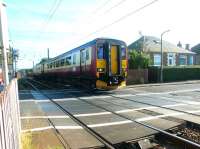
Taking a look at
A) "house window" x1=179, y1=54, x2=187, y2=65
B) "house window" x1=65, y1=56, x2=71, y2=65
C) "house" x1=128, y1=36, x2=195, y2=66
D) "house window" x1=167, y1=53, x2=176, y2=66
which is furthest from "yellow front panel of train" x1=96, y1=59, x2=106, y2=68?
"house window" x1=179, y1=54, x2=187, y2=65

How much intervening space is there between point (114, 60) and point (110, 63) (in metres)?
0.54

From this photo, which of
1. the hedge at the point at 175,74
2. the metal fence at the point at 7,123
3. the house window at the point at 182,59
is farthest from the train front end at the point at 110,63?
the house window at the point at 182,59

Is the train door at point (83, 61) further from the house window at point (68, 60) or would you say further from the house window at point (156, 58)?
the house window at point (156, 58)

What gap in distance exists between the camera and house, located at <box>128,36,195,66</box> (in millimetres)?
50094

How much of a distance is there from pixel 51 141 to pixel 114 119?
137 inches

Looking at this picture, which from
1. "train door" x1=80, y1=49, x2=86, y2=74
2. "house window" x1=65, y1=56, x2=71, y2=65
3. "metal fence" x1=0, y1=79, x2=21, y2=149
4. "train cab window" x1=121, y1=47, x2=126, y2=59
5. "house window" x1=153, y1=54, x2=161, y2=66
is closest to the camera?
"metal fence" x1=0, y1=79, x2=21, y2=149

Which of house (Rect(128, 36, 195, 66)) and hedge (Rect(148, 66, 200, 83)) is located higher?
house (Rect(128, 36, 195, 66))

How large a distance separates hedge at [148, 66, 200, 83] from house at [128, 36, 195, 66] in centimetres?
1075

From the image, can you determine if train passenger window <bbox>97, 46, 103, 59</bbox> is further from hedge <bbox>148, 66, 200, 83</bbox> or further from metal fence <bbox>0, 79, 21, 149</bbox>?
hedge <bbox>148, 66, 200, 83</bbox>

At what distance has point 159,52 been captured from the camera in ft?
168

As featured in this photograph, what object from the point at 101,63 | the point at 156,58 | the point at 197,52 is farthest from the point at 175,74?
the point at 197,52

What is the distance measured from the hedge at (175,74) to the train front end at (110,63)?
15.2m

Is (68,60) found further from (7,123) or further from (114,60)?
(7,123)

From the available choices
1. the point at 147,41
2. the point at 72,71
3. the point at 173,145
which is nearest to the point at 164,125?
the point at 173,145
